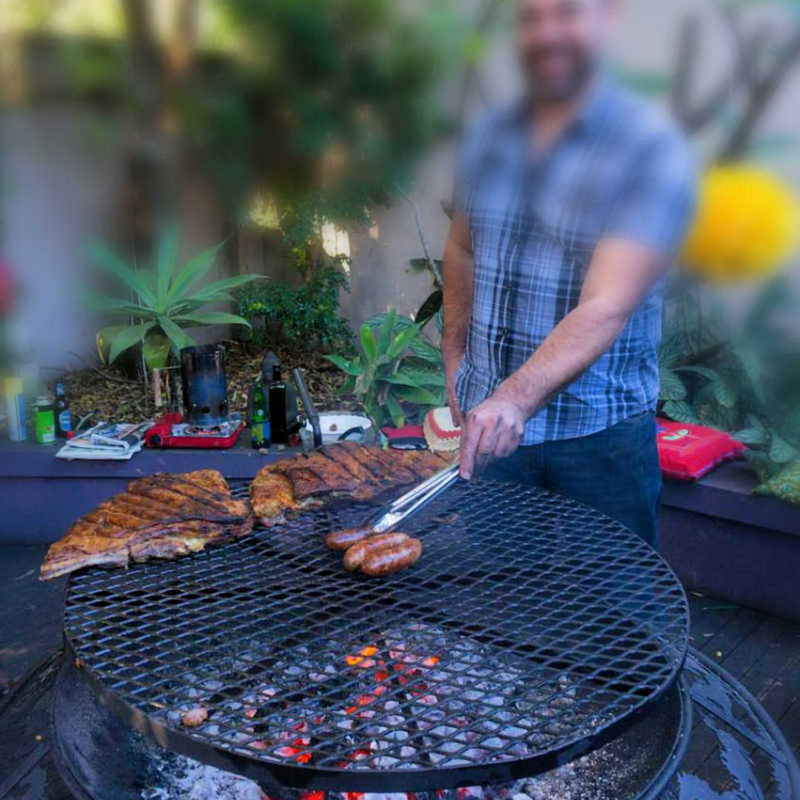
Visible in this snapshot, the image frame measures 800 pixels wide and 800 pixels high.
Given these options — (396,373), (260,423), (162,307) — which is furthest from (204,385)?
(396,373)

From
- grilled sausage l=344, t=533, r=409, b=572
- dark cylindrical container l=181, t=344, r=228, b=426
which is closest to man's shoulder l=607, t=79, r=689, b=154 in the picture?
grilled sausage l=344, t=533, r=409, b=572

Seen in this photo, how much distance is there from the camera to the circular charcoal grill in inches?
29.6

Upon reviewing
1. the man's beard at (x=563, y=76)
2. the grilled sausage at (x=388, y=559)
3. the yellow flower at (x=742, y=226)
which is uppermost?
the man's beard at (x=563, y=76)

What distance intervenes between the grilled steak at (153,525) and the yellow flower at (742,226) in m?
0.80

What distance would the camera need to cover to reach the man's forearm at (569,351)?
111cm

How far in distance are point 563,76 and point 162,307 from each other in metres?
2.47

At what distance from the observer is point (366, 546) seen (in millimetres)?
1057

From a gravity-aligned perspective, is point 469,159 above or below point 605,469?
above

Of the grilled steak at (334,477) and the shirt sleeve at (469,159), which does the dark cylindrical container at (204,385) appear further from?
the shirt sleeve at (469,159)

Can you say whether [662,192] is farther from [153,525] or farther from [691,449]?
[691,449]

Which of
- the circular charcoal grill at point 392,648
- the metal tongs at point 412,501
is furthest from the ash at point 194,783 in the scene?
the metal tongs at point 412,501

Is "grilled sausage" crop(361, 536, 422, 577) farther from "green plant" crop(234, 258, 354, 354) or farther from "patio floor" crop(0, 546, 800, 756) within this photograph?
"green plant" crop(234, 258, 354, 354)

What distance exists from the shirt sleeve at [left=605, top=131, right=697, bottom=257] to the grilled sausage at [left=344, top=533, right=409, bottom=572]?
0.54 meters

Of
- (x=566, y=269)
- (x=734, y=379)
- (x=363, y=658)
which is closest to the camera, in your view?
(x=363, y=658)
